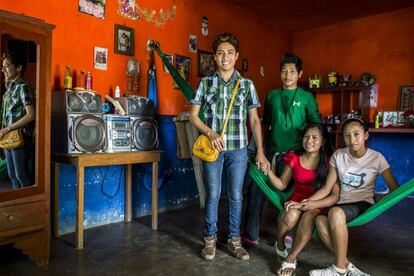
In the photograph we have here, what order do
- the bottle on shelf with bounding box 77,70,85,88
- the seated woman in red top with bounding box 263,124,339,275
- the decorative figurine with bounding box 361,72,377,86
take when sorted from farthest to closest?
the decorative figurine with bounding box 361,72,377,86 → the bottle on shelf with bounding box 77,70,85,88 → the seated woman in red top with bounding box 263,124,339,275

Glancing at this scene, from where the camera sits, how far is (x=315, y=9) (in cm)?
447


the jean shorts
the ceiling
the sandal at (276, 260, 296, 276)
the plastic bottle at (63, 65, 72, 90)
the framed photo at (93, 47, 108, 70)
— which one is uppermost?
the ceiling

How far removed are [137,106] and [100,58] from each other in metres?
0.52

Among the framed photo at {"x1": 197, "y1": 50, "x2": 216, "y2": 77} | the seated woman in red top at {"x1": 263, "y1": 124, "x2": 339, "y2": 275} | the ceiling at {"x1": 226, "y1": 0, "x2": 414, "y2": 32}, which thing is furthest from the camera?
the ceiling at {"x1": 226, "y1": 0, "x2": 414, "y2": 32}

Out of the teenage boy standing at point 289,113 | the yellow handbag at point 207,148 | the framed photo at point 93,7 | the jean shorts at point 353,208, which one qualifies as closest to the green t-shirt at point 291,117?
the teenage boy standing at point 289,113

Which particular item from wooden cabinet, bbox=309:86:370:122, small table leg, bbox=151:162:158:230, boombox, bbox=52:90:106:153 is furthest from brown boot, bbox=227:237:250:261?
wooden cabinet, bbox=309:86:370:122

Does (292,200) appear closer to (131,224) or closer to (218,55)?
(218,55)

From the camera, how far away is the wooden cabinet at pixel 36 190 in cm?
194

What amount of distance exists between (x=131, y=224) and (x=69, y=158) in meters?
0.93

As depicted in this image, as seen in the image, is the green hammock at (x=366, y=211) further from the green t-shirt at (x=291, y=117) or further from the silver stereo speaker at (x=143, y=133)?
the silver stereo speaker at (x=143, y=133)

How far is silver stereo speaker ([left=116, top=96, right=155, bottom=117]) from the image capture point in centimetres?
279

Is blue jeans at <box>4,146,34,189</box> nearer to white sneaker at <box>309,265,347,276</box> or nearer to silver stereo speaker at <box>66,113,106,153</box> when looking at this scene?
silver stereo speaker at <box>66,113,106,153</box>

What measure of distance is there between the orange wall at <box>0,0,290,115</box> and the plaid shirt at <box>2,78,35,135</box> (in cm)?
63

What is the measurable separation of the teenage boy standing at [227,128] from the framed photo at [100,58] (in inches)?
43.7
